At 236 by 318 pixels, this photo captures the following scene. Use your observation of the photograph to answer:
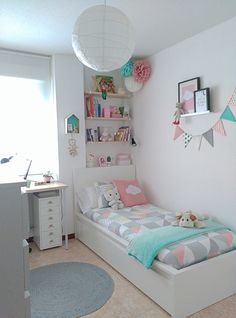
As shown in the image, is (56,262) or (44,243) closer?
(56,262)

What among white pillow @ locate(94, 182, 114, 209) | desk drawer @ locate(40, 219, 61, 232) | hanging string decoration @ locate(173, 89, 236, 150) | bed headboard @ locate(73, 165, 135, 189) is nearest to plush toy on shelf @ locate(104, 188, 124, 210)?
white pillow @ locate(94, 182, 114, 209)

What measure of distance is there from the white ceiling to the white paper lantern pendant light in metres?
0.68

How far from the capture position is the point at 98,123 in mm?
3852

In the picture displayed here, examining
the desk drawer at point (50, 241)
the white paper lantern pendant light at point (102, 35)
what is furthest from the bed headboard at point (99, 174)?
the white paper lantern pendant light at point (102, 35)

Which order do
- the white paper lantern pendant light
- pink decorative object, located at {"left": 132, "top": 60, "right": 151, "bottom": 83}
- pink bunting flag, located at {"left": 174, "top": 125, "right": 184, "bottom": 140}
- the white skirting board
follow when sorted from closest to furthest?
1. the white paper lantern pendant light
2. the white skirting board
3. pink bunting flag, located at {"left": 174, "top": 125, "right": 184, "bottom": 140}
4. pink decorative object, located at {"left": 132, "top": 60, "right": 151, "bottom": 83}

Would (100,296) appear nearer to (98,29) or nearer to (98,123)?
(98,29)

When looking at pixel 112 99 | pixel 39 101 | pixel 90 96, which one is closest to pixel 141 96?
pixel 112 99

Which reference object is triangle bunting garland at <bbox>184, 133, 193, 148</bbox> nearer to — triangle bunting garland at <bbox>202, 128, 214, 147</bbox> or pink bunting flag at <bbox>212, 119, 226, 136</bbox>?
triangle bunting garland at <bbox>202, 128, 214, 147</bbox>

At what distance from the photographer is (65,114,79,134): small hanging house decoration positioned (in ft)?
11.3

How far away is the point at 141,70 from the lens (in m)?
3.50

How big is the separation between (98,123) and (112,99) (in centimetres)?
44

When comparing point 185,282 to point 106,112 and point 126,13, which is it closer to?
point 126,13

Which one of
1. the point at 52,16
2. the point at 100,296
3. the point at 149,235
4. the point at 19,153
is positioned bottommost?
the point at 100,296

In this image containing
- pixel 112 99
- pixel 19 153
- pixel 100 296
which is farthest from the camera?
pixel 112 99
